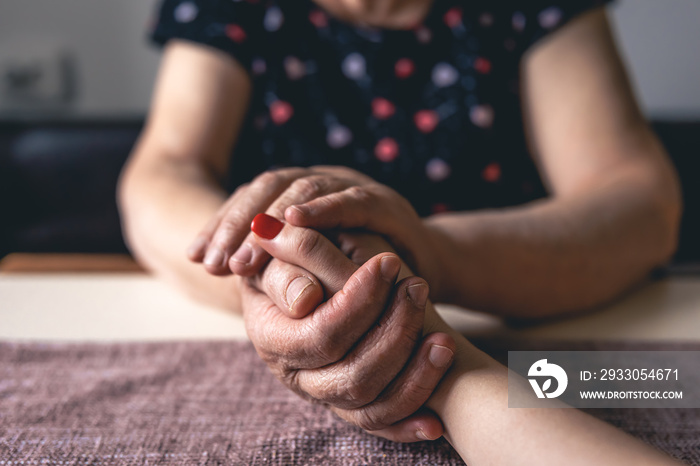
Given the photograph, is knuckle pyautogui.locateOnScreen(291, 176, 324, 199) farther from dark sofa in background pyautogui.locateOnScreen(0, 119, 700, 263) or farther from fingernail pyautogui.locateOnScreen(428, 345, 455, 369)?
dark sofa in background pyautogui.locateOnScreen(0, 119, 700, 263)

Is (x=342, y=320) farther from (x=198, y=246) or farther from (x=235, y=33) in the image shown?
(x=235, y=33)

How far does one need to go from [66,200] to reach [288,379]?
0.75 m

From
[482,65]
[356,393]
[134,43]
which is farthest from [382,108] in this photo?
[134,43]

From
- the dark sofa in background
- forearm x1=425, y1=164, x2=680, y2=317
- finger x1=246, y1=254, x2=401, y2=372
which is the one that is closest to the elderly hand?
finger x1=246, y1=254, x2=401, y2=372

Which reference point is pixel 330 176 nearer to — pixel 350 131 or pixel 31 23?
pixel 350 131

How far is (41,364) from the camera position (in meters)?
0.43

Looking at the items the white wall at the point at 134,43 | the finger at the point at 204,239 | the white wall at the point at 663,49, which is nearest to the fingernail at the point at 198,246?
the finger at the point at 204,239

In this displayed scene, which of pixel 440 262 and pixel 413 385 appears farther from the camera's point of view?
pixel 440 262

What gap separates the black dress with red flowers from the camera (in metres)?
0.68

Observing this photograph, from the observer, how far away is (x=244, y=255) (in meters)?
0.37

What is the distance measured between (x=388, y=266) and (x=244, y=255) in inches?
4.2

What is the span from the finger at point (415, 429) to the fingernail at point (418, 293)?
7 centimetres

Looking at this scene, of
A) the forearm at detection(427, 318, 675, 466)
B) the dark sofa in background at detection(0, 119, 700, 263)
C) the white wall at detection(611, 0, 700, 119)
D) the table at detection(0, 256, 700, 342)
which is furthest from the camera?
the white wall at detection(611, 0, 700, 119)

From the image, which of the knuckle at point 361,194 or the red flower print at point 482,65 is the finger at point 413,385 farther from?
the red flower print at point 482,65
